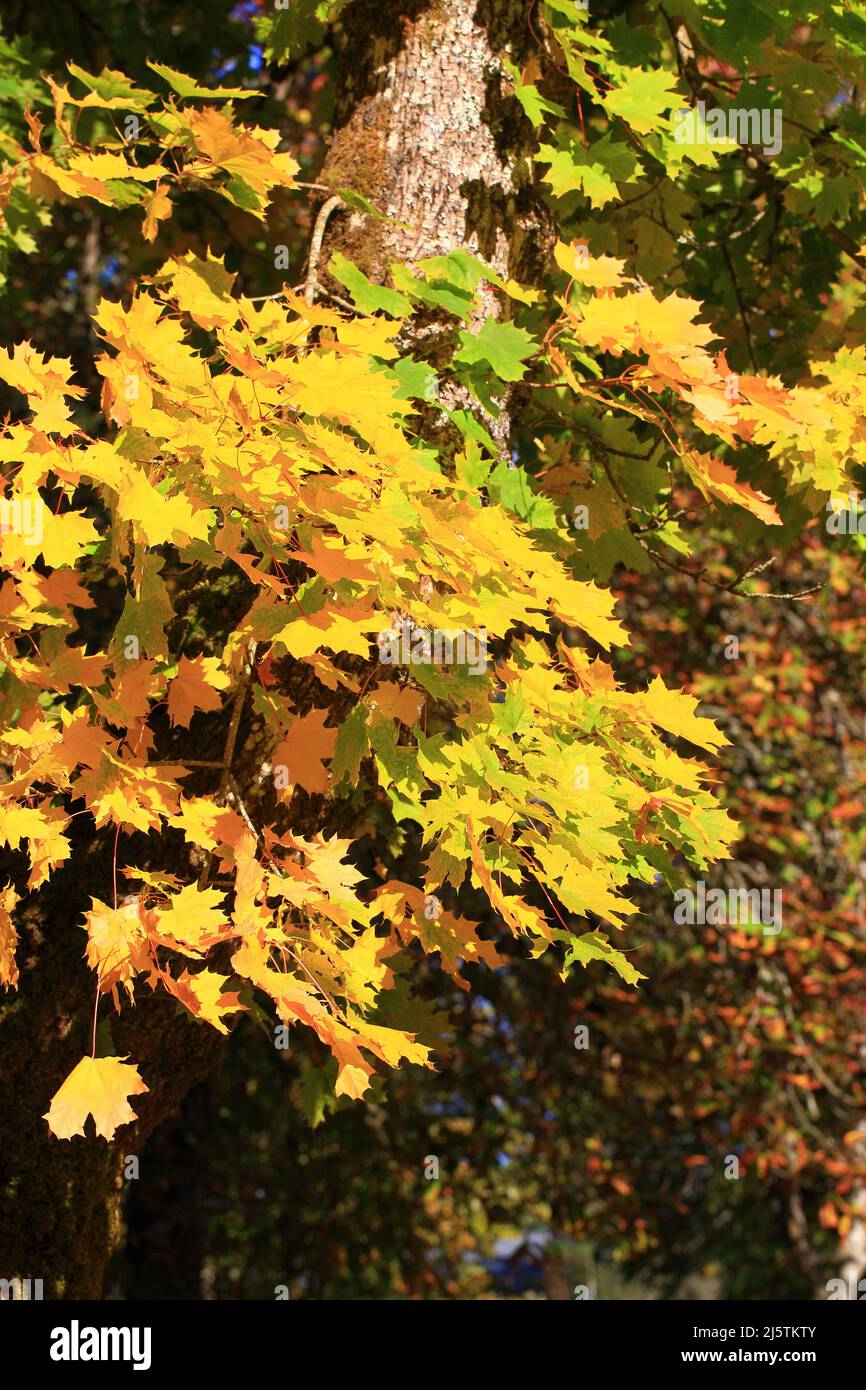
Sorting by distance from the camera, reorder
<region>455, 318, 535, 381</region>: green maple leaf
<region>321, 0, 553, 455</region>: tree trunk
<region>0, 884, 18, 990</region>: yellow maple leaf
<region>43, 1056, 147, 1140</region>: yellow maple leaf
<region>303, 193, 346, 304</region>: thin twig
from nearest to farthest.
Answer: <region>43, 1056, 147, 1140</region>: yellow maple leaf → <region>0, 884, 18, 990</region>: yellow maple leaf → <region>455, 318, 535, 381</region>: green maple leaf → <region>303, 193, 346, 304</region>: thin twig → <region>321, 0, 553, 455</region>: tree trunk

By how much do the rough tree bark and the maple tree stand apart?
12 mm

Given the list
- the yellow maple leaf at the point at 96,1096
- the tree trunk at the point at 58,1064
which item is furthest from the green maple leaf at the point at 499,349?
the yellow maple leaf at the point at 96,1096

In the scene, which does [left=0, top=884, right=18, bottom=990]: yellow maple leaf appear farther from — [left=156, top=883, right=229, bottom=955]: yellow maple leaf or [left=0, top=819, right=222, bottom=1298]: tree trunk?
[left=156, top=883, right=229, bottom=955]: yellow maple leaf

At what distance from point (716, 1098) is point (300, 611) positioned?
587 centimetres

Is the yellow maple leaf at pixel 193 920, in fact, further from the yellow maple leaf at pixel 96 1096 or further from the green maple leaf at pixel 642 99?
the green maple leaf at pixel 642 99

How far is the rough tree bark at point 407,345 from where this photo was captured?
3191 millimetres

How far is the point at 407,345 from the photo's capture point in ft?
10.9

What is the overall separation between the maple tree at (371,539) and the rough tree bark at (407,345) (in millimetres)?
12

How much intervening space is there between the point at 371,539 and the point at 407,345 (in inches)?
34.7

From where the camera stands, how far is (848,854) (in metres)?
7.58

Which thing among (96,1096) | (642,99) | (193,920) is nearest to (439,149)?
(642,99)

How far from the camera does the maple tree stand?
2.62 meters

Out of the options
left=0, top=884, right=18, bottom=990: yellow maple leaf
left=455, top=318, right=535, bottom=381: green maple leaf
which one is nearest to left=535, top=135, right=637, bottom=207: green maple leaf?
left=455, top=318, right=535, bottom=381: green maple leaf

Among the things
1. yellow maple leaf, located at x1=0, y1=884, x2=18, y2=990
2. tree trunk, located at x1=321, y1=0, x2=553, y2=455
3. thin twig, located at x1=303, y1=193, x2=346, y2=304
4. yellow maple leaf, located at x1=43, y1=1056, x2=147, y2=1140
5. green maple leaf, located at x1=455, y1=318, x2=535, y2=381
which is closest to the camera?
yellow maple leaf, located at x1=43, y1=1056, x2=147, y2=1140
